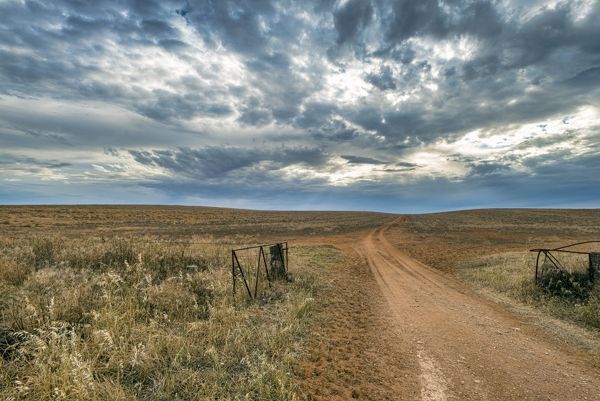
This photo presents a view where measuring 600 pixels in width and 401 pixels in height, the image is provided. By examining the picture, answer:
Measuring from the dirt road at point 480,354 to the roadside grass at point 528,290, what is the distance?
4.44ft

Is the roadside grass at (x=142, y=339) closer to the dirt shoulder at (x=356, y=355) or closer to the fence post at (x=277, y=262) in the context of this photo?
the dirt shoulder at (x=356, y=355)

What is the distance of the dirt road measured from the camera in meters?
5.03

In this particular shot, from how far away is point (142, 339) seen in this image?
6020 millimetres

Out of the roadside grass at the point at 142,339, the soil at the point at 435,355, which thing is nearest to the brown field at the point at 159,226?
the roadside grass at the point at 142,339

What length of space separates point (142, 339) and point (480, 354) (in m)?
6.73

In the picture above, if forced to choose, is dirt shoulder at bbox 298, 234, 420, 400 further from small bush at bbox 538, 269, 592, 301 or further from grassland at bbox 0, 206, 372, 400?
small bush at bbox 538, 269, 592, 301

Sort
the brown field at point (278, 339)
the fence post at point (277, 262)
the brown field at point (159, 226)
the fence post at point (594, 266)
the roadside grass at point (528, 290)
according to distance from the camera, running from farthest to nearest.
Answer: the brown field at point (159, 226) < the fence post at point (277, 262) < the fence post at point (594, 266) < the roadside grass at point (528, 290) < the brown field at point (278, 339)

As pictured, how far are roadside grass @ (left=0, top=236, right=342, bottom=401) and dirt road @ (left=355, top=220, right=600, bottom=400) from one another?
2.48 meters

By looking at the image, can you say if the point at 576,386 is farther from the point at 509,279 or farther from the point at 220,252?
the point at 220,252

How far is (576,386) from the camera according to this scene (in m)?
5.14

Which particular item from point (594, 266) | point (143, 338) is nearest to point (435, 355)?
point (143, 338)

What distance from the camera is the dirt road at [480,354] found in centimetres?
503

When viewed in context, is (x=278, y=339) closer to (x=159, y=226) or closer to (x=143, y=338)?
(x=143, y=338)

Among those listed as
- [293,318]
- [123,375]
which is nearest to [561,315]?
[293,318]
